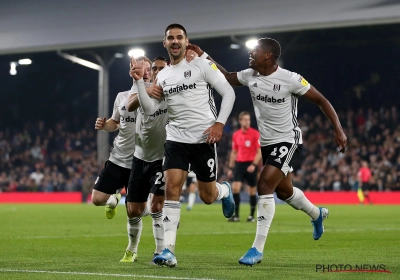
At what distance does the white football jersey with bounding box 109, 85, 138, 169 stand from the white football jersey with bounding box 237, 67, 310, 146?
4.82 ft

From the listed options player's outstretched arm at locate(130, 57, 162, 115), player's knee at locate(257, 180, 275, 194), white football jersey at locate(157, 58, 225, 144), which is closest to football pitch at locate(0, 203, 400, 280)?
player's knee at locate(257, 180, 275, 194)

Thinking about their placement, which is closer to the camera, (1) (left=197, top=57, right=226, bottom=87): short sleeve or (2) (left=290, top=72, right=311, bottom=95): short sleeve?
(1) (left=197, top=57, right=226, bottom=87): short sleeve

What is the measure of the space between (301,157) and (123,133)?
24372 millimetres

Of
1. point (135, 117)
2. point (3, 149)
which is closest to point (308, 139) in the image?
point (3, 149)

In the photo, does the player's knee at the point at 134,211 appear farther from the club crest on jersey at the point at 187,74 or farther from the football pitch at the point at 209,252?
the club crest on jersey at the point at 187,74

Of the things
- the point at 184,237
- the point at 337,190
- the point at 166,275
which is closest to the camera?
the point at 166,275

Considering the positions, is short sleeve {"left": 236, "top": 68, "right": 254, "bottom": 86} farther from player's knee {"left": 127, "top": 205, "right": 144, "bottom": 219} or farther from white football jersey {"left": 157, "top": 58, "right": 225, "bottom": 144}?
player's knee {"left": 127, "top": 205, "right": 144, "bottom": 219}

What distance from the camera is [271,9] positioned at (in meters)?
28.5

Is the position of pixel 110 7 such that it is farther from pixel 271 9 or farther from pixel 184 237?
pixel 184 237

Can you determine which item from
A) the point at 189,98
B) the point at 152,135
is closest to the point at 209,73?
the point at 189,98

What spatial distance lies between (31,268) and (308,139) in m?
26.9

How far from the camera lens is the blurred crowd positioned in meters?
30.5

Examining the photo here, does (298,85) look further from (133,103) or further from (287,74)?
(133,103)

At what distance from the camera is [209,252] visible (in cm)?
966
